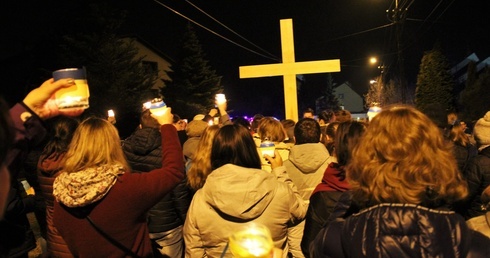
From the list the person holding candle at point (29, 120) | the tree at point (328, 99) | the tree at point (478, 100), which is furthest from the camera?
the tree at point (328, 99)

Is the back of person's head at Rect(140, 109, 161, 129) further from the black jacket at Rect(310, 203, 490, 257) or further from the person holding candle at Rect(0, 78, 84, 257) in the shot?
the black jacket at Rect(310, 203, 490, 257)

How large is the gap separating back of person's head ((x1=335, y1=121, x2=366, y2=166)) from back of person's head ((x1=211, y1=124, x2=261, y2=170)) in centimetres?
64

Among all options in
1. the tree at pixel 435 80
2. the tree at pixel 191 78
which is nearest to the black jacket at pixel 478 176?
the tree at pixel 191 78

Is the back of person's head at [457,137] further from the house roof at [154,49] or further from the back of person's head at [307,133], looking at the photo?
the house roof at [154,49]

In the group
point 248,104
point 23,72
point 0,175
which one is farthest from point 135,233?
point 248,104

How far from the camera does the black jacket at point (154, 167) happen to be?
449cm

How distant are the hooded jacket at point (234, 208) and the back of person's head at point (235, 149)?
0.16 m

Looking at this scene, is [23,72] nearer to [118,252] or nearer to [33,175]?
[118,252]

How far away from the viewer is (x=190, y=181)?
4102 millimetres

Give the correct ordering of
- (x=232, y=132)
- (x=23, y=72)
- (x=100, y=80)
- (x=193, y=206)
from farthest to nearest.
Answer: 1. (x=100, y=80)
2. (x=232, y=132)
3. (x=193, y=206)
4. (x=23, y=72)

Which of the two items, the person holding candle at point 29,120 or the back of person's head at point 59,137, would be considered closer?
the person holding candle at point 29,120

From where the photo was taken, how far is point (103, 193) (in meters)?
2.63

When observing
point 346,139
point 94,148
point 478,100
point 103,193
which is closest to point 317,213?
point 346,139

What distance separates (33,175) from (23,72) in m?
2.81
